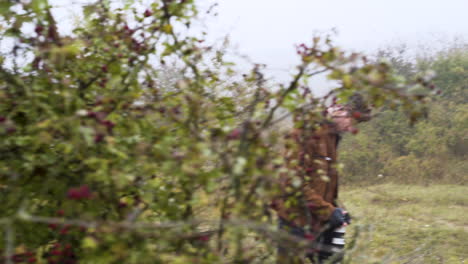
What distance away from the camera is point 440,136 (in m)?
12.4

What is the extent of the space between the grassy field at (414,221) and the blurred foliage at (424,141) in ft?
2.52

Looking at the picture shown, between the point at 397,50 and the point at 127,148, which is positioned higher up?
the point at 397,50

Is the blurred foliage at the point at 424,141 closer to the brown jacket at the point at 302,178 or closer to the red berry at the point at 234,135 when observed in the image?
the brown jacket at the point at 302,178

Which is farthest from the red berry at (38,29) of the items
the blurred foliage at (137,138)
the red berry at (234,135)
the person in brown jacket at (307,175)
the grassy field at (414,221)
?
the grassy field at (414,221)

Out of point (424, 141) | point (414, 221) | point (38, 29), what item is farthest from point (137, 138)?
point (424, 141)

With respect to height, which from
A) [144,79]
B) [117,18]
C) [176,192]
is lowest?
[176,192]

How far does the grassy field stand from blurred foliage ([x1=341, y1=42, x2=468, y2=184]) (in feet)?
2.52

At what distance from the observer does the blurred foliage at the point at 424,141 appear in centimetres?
1195

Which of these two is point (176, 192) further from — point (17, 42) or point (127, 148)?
point (17, 42)

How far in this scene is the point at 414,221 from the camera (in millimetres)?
8328

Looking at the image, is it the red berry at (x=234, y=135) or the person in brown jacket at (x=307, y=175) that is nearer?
the red berry at (x=234, y=135)

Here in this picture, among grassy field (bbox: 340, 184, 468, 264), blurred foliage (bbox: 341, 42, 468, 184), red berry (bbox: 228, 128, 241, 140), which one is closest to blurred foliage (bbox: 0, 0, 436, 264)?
red berry (bbox: 228, 128, 241, 140)

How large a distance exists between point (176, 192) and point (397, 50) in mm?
14328

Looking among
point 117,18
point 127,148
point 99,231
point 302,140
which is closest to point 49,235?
point 127,148
